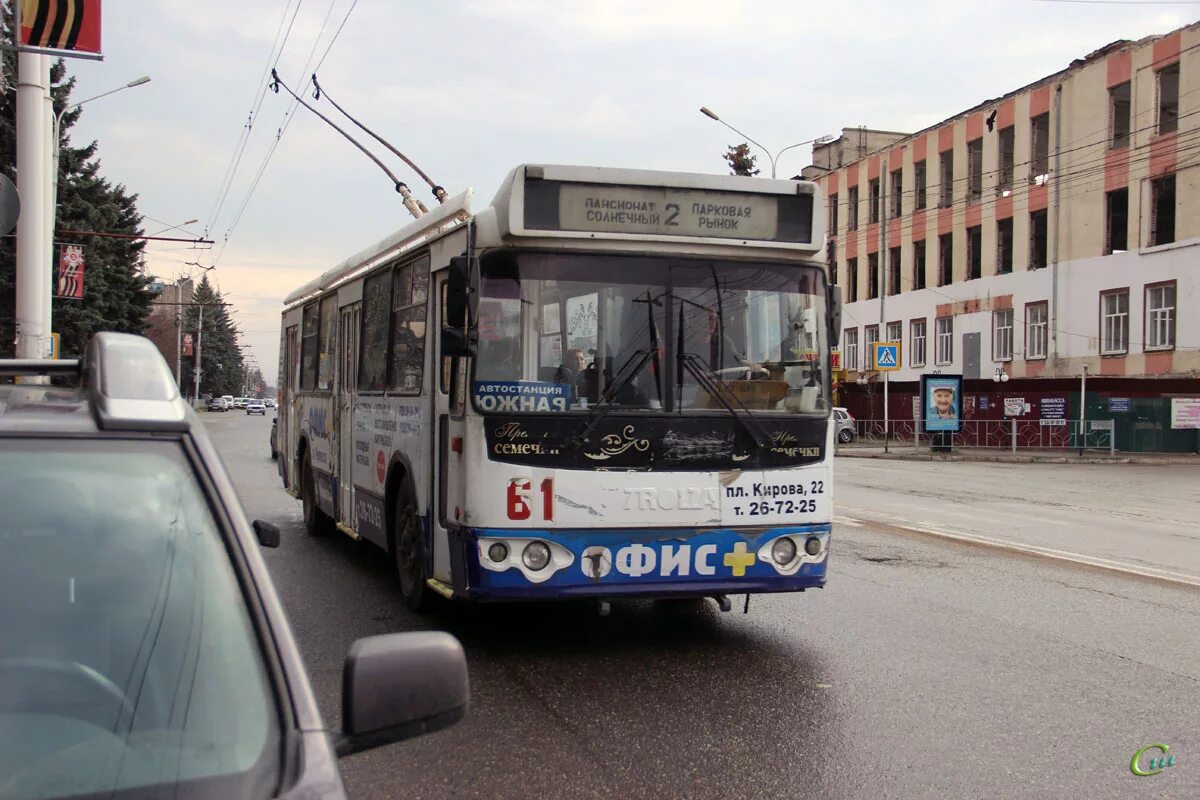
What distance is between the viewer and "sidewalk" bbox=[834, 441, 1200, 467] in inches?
1313

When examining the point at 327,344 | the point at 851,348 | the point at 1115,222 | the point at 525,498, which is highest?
the point at 1115,222

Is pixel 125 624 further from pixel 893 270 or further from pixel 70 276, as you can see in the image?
pixel 893 270

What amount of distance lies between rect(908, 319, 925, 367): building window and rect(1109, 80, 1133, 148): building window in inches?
506

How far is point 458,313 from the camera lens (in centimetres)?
624

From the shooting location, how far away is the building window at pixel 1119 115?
127ft

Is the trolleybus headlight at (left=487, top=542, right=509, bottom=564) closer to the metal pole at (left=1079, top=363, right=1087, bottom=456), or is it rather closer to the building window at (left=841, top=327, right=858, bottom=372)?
the metal pole at (left=1079, top=363, right=1087, bottom=456)

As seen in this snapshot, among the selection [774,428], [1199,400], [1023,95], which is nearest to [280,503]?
[774,428]

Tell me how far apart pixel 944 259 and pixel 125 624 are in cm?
4998

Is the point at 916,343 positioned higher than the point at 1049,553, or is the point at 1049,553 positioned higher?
the point at 916,343

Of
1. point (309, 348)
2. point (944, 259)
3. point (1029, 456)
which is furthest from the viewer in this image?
point (944, 259)

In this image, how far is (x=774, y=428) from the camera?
661 centimetres

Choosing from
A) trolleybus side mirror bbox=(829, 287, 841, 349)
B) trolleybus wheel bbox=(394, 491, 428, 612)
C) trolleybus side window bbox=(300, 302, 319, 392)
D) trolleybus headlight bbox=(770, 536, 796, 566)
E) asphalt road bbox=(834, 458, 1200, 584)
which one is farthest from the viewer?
asphalt road bbox=(834, 458, 1200, 584)

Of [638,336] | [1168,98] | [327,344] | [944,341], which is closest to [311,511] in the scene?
[327,344]

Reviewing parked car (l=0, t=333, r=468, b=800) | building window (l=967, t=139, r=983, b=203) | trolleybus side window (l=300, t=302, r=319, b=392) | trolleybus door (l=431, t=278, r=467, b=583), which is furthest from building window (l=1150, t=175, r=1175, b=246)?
parked car (l=0, t=333, r=468, b=800)
